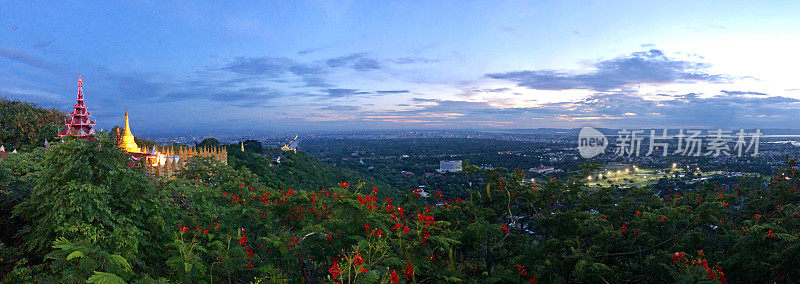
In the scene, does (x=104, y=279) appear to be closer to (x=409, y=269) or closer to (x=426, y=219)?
(x=409, y=269)

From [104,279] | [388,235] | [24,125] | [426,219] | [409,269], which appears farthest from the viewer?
[24,125]

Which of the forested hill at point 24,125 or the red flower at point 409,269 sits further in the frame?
the forested hill at point 24,125

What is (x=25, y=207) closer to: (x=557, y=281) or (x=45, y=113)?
(x=557, y=281)

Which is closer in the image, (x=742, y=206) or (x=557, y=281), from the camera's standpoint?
(x=557, y=281)

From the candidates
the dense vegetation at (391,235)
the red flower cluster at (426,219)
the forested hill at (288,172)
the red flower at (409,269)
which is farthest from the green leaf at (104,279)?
the forested hill at (288,172)

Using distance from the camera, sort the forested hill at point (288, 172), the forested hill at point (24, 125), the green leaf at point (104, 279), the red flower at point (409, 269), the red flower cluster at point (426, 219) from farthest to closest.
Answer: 1. the forested hill at point (288, 172)
2. the forested hill at point (24, 125)
3. the red flower cluster at point (426, 219)
4. the red flower at point (409, 269)
5. the green leaf at point (104, 279)

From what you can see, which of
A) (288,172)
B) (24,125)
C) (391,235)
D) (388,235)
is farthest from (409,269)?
(288,172)

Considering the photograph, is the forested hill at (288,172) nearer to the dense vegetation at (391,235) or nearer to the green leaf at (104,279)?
the dense vegetation at (391,235)

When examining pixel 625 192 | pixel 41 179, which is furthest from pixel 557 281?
pixel 41 179

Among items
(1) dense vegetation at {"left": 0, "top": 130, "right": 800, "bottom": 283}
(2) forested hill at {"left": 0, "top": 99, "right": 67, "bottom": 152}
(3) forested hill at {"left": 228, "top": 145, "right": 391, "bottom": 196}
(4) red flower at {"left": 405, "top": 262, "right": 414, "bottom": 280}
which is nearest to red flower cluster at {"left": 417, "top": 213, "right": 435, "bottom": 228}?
(1) dense vegetation at {"left": 0, "top": 130, "right": 800, "bottom": 283}
